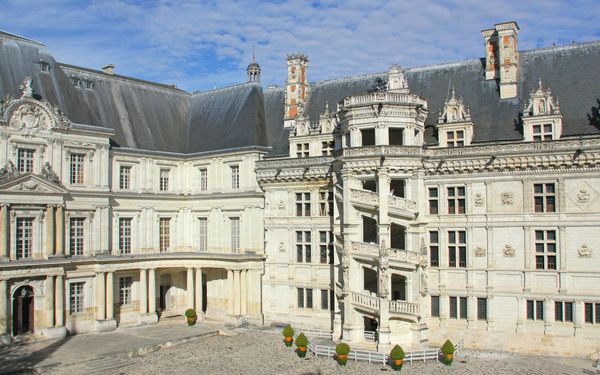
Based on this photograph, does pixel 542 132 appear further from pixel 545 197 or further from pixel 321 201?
pixel 321 201

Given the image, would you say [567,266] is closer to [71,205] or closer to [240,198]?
[240,198]

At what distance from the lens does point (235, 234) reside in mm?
38594

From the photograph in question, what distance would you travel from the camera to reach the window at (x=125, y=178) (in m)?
38.0

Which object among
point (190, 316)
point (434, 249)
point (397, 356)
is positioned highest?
point (434, 249)

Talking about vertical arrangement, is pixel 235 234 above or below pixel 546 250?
above

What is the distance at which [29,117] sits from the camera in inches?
1313

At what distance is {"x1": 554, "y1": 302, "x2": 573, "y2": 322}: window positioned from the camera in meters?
28.4

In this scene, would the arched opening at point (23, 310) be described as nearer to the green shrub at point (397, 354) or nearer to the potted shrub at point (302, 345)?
the potted shrub at point (302, 345)

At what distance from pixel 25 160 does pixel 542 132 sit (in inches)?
1154

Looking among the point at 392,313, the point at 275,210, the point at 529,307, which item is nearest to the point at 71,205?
the point at 275,210

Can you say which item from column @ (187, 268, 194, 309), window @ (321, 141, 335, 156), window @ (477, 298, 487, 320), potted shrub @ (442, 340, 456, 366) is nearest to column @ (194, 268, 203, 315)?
column @ (187, 268, 194, 309)

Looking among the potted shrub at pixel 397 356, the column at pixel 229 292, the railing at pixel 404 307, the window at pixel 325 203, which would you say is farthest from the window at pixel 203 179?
the potted shrub at pixel 397 356

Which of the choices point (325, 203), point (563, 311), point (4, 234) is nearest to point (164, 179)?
point (4, 234)

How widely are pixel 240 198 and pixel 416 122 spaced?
13292 mm
